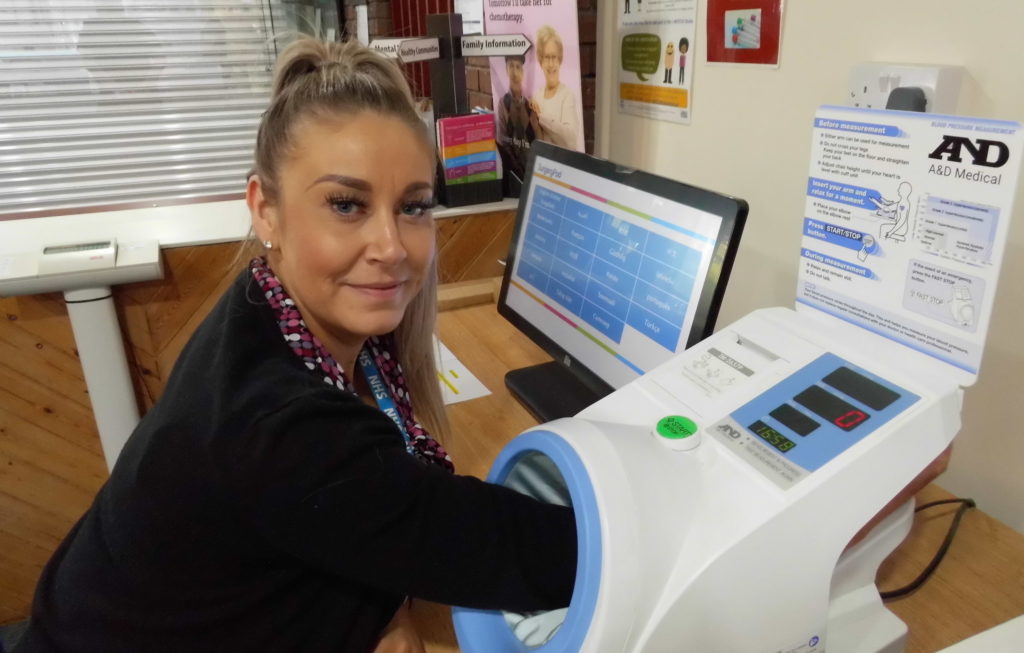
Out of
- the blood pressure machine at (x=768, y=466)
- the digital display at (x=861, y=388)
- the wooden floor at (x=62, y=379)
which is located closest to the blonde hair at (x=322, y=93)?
the blood pressure machine at (x=768, y=466)

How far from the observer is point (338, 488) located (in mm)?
635

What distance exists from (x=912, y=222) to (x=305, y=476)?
59cm

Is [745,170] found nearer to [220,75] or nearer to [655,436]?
[655,436]

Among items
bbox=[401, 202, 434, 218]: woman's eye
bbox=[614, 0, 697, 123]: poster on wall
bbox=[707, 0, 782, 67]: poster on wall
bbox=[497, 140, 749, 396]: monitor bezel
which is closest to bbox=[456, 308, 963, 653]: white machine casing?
bbox=[497, 140, 749, 396]: monitor bezel

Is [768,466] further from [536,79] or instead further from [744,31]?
[536,79]

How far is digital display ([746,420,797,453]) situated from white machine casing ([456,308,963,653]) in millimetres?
31

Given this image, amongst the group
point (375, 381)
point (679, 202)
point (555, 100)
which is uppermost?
point (555, 100)

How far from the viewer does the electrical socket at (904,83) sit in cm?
84

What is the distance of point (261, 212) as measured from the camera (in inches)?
34.5

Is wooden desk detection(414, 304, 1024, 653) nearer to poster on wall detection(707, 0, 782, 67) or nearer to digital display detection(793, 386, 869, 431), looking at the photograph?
digital display detection(793, 386, 869, 431)

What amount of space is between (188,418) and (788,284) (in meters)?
0.92

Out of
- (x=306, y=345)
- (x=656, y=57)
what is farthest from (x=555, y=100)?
(x=306, y=345)

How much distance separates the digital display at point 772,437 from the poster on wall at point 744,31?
722mm

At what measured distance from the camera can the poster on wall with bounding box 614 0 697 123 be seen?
1.30m
